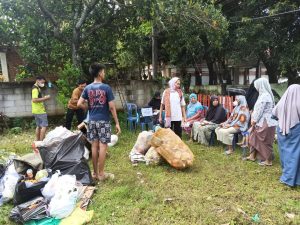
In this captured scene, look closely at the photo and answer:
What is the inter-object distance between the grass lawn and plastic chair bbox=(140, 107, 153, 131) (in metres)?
2.51

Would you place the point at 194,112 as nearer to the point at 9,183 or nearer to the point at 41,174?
the point at 41,174

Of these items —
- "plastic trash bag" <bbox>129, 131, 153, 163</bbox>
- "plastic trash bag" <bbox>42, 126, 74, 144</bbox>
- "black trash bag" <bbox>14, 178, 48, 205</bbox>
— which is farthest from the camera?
"plastic trash bag" <bbox>129, 131, 153, 163</bbox>

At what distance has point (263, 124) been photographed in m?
5.45

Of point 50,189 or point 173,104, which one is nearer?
point 50,189

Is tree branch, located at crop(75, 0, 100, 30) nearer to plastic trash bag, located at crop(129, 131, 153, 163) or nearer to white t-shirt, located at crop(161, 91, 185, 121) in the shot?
white t-shirt, located at crop(161, 91, 185, 121)

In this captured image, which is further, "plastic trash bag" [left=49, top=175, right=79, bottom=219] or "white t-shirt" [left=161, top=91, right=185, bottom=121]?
"white t-shirt" [left=161, top=91, right=185, bottom=121]

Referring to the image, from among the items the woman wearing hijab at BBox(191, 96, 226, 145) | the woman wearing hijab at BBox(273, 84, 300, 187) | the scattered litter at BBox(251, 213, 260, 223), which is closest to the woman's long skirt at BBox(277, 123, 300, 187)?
the woman wearing hijab at BBox(273, 84, 300, 187)

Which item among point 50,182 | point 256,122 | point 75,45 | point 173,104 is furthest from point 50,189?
point 75,45

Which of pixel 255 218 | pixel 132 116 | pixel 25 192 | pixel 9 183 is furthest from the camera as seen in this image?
pixel 132 116

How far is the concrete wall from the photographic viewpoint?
30.7 feet

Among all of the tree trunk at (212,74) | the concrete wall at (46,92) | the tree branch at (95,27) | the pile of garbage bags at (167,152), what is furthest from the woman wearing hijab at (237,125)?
the tree trunk at (212,74)

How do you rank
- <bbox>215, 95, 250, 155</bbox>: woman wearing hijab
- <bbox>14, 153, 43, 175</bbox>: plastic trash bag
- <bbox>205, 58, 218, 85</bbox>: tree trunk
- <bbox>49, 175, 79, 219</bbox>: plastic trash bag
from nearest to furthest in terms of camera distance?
<bbox>49, 175, 79, 219</bbox>: plastic trash bag, <bbox>14, 153, 43, 175</bbox>: plastic trash bag, <bbox>215, 95, 250, 155</bbox>: woman wearing hijab, <bbox>205, 58, 218, 85</bbox>: tree trunk

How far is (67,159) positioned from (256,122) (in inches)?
132

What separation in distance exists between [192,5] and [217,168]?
179 inches
